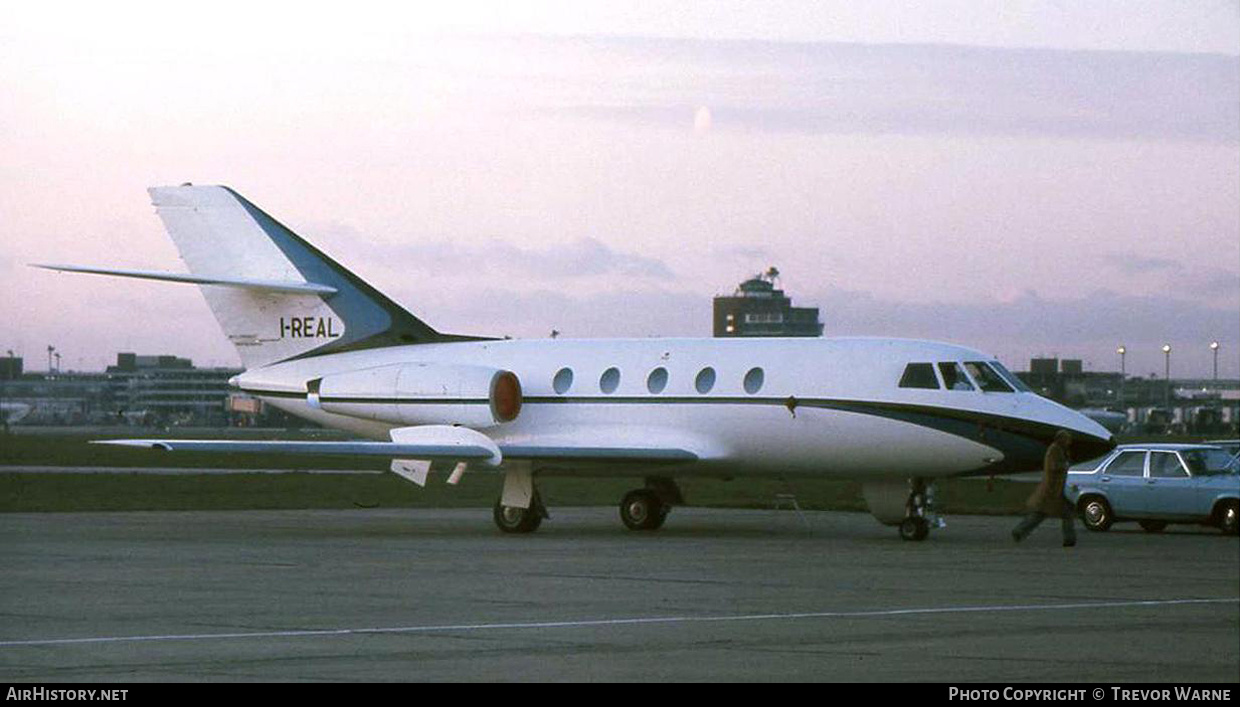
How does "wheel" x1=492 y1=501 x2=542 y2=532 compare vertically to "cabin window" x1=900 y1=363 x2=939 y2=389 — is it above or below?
below

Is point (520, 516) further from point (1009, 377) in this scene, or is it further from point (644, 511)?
point (1009, 377)

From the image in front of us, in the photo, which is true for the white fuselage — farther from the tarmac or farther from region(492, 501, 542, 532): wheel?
the tarmac

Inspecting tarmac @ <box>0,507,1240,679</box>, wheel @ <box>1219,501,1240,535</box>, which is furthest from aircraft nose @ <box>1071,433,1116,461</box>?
wheel @ <box>1219,501,1240,535</box>

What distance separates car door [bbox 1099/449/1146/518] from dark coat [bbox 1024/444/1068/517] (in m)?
5.29

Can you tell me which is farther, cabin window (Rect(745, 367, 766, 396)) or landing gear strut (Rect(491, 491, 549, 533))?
landing gear strut (Rect(491, 491, 549, 533))

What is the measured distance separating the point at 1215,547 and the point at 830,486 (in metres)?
21.0

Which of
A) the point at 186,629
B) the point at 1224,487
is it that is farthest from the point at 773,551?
the point at 186,629

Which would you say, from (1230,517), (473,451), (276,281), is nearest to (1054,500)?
(1230,517)

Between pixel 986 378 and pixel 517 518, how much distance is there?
24.0 ft

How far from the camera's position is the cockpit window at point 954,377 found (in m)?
28.1

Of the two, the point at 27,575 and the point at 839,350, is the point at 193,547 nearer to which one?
the point at 27,575

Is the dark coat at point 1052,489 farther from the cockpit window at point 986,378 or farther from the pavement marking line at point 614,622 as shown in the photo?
the pavement marking line at point 614,622

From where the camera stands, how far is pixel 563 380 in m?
31.3

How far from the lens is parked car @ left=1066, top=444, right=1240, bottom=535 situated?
3040cm
